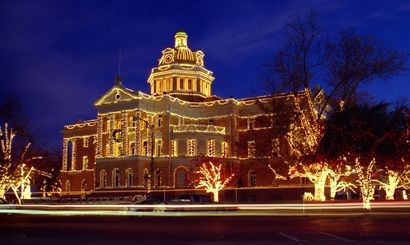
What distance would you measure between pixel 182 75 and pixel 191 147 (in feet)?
53.2

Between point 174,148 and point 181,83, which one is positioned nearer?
point 174,148

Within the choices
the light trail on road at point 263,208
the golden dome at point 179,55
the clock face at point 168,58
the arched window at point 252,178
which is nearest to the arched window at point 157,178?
the arched window at point 252,178

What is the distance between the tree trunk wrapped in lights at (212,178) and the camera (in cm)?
6066

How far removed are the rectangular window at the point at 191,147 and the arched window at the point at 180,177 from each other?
2313 millimetres

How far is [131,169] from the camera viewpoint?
229 feet

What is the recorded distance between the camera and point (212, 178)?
62781 millimetres

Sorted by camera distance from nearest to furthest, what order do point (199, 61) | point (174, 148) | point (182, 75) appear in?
point (174, 148) < point (182, 75) < point (199, 61)

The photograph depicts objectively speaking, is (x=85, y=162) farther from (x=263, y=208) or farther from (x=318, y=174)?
(x=263, y=208)

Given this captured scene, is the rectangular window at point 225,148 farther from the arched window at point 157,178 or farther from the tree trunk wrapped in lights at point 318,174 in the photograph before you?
the tree trunk wrapped in lights at point 318,174

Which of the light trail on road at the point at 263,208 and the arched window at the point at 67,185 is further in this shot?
the arched window at the point at 67,185

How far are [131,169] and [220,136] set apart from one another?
1320 cm

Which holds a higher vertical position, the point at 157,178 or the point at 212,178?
the point at 157,178

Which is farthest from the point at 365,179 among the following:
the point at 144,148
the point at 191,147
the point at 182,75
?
the point at 182,75

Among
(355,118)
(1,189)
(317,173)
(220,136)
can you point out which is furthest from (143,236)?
(220,136)
